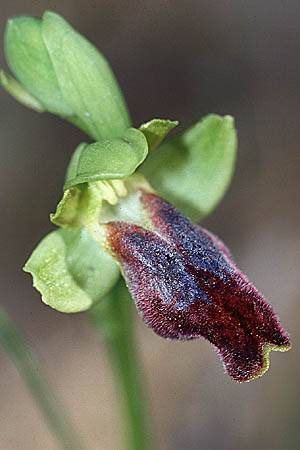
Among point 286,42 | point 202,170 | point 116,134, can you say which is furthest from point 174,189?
point 286,42

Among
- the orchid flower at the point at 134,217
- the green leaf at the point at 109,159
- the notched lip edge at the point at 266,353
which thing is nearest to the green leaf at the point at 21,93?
the orchid flower at the point at 134,217

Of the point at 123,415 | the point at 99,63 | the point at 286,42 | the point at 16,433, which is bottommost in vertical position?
the point at 16,433

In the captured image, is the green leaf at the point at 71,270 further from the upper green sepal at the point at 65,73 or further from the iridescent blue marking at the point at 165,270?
the upper green sepal at the point at 65,73

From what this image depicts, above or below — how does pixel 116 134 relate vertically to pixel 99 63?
below

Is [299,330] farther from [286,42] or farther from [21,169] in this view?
[286,42]

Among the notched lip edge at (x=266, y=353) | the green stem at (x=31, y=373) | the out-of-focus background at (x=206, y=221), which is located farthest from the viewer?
the out-of-focus background at (x=206, y=221)

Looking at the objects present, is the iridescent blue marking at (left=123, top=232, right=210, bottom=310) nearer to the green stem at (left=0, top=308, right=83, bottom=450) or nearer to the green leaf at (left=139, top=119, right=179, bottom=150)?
the green leaf at (left=139, top=119, right=179, bottom=150)

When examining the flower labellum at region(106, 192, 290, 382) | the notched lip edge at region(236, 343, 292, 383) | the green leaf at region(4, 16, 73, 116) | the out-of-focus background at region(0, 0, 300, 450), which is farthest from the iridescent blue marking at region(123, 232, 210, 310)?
the out-of-focus background at region(0, 0, 300, 450)

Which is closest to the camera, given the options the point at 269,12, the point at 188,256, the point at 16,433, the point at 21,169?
the point at 188,256
